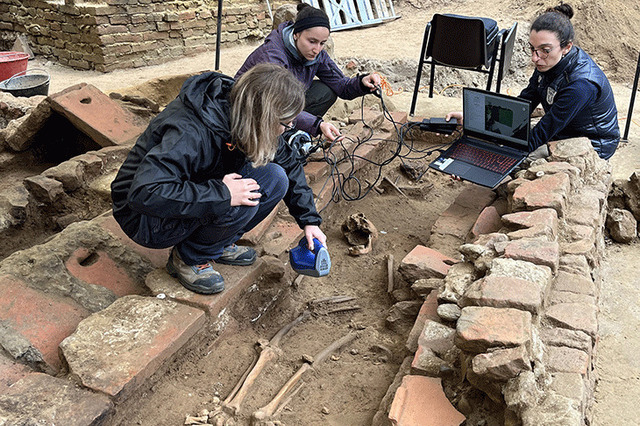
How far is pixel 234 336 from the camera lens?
121 inches

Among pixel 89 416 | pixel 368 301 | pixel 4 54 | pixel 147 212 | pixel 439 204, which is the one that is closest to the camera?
pixel 89 416

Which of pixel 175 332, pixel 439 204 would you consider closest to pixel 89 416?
pixel 175 332

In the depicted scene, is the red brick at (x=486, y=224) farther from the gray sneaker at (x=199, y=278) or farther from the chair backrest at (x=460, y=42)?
the chair backrest at (x=460, y=42)

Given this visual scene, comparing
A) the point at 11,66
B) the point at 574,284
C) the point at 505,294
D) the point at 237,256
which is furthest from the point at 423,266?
the point at 11,66

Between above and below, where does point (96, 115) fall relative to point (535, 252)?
below

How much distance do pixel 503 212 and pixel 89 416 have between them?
9.37 feet

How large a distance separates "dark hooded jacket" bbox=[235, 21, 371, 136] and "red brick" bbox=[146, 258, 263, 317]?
4.21ft

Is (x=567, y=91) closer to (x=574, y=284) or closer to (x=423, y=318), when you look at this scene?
(x=574, y=284)

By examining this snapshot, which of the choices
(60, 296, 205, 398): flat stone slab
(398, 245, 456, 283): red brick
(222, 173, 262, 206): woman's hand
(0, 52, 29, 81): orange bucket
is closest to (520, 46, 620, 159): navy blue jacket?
(398, 245, 456, 283): red brick

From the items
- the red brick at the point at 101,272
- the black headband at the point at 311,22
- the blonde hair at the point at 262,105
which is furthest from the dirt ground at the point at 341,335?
the black headband at the point at 311,22

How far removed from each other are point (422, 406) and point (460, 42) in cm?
493

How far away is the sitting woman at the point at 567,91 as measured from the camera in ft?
13.2

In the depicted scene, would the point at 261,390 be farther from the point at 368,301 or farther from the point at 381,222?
the point at 381,222

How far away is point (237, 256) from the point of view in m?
3.24
